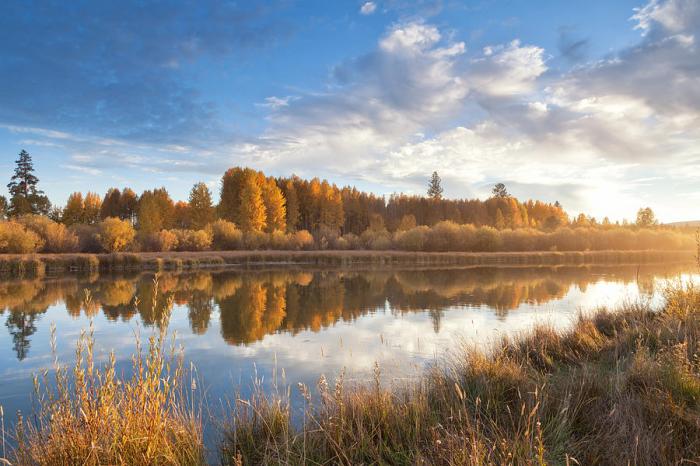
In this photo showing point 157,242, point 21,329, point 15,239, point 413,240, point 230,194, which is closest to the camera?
point 21,329

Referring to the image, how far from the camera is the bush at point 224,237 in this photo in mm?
54656

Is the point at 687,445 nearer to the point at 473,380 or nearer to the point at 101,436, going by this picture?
the point at 473,380

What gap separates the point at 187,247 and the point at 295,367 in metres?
45.2

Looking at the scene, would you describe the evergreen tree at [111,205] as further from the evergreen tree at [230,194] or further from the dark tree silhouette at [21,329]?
the dark tree silhouette at [21,329]

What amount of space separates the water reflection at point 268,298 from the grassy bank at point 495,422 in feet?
21.4

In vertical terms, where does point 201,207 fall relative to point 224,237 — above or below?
above

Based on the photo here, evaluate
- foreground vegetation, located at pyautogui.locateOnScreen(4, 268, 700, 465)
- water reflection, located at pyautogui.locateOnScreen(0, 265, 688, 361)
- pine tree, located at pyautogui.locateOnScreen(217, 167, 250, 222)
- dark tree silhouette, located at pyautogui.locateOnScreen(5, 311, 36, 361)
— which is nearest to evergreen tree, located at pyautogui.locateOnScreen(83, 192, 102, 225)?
pine tree, located at pyautogui.locateOnScreen(217, 167, 250, 222)

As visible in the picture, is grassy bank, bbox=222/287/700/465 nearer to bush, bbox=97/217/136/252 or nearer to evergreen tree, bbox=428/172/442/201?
bush, bbox=97/217/136/252

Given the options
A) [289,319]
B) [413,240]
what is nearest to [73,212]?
[413,240]

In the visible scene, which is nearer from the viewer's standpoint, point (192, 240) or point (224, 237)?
point (192, 240)

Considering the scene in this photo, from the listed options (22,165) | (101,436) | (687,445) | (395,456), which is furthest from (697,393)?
(22,165)

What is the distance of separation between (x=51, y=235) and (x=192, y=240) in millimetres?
13472

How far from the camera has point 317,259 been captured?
49594mm

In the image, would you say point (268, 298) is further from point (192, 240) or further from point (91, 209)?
point (91, 209)
